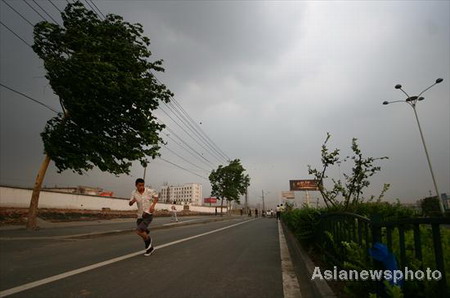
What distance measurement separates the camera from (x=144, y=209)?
23.4 feet

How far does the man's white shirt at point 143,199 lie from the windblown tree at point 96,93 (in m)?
6.13

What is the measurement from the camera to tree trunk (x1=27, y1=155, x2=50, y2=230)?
41.1 ft

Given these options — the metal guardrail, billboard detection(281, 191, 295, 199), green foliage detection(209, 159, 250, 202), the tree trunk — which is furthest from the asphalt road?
billboard detection(281, 191, 295, 199)

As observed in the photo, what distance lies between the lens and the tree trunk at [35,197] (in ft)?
41.1

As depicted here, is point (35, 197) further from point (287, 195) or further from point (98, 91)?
point (287, 195)

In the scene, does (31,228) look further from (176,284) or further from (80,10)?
(176,284)

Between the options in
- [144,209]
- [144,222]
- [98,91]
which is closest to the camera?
[144,222]

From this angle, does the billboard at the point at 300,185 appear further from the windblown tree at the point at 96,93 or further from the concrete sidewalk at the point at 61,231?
the windblown tree at the point at 96,93

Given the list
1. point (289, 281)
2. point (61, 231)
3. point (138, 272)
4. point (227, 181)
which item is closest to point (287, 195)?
point (227, 181)

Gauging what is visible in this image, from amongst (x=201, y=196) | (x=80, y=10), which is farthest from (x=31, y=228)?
(x=201, y=196)

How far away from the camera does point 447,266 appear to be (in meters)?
2.21

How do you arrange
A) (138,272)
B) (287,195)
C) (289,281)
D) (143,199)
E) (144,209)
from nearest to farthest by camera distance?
1. (289,281)
2. (138,272)
3. (144,209)
4. (143,199)
5. (287,195)

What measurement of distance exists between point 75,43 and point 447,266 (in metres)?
14.5

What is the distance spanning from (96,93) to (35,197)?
18.5ft
